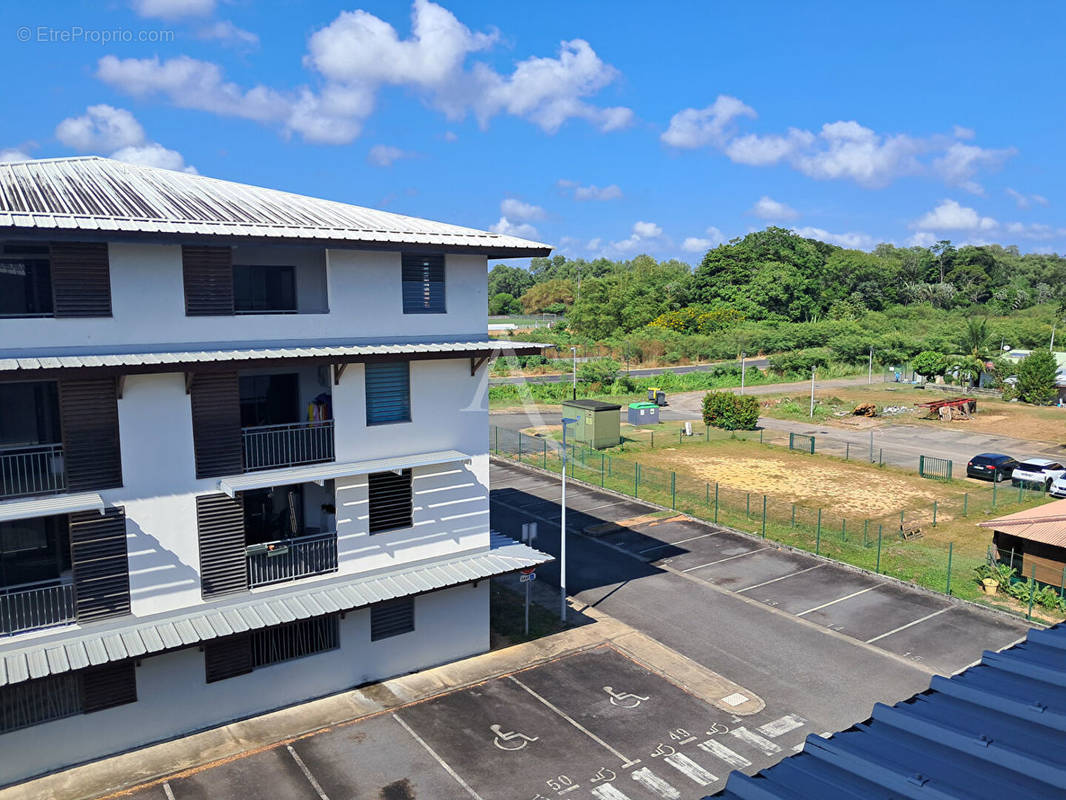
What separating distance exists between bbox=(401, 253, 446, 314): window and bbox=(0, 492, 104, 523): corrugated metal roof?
337 inches

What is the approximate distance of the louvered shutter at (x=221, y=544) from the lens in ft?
58.3

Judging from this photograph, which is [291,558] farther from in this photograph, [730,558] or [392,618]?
[730,558]

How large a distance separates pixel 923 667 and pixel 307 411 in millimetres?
18995

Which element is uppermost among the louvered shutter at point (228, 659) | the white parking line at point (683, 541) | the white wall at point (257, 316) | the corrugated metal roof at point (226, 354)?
the white wall at point (257, 316)

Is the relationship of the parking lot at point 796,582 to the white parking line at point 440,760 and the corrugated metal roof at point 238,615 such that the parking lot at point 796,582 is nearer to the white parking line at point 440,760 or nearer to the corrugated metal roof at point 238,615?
the corrugated metal roof at point 238,615

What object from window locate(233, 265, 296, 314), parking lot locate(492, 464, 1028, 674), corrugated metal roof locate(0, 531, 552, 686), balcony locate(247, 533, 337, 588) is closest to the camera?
corrugated metal roof locate(0, 531, 552, 686)

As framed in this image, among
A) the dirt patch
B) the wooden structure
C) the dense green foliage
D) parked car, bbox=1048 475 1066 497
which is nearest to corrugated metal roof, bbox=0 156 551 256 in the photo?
the wooden structure

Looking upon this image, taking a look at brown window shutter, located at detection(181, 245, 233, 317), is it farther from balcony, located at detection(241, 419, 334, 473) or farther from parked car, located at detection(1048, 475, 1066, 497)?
parked car, located at detection(1048, 475, 1066, 497)

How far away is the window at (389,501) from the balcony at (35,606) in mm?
6977

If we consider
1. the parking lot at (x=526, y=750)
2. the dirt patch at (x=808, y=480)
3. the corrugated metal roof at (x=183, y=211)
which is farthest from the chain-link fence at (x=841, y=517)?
the corrugated metal roof at (x=183, y=211)

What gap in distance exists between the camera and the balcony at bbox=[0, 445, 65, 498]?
15.8m

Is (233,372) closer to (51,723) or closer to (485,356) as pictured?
(485,356)

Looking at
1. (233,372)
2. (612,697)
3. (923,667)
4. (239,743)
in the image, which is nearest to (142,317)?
(233,372)

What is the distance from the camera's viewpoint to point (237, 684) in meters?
18.7
